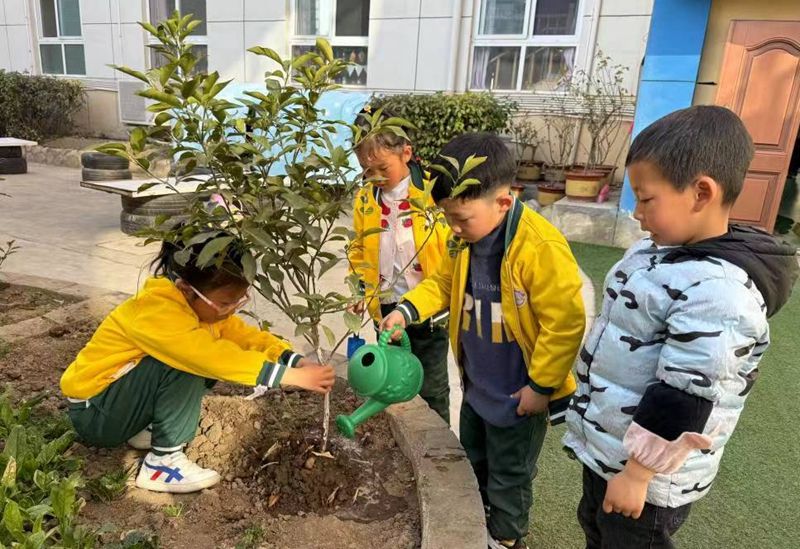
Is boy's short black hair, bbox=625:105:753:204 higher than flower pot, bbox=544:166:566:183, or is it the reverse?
boy's short black hair, bbox=625:105:753:204

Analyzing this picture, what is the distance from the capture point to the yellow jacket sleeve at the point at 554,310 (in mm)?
1696

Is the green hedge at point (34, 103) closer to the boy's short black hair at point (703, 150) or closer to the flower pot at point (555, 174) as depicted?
the flower pot at point (555, 174)

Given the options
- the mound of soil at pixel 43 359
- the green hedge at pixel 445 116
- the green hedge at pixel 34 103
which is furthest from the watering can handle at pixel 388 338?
the green hedge at pixel 34 103

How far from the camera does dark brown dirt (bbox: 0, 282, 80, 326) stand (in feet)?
10.6

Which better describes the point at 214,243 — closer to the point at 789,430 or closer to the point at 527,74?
the point at 789,430

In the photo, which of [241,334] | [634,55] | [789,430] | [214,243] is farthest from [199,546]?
[634,55]

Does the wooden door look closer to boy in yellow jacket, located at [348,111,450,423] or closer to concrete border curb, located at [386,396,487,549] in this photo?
boy in yellow jacket, located at [348,111,450,423]

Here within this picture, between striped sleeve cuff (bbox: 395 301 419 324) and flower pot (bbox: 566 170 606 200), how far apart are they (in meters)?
4.84

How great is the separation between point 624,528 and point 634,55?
22.4 ft

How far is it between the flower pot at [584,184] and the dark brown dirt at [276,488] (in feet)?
15.4

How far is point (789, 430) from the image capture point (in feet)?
9.47

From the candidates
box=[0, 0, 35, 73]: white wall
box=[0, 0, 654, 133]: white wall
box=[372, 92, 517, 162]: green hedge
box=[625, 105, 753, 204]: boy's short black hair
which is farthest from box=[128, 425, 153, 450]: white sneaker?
box=[0, 0, 35, 73]: white wall

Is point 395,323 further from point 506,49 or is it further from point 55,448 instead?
point 506,49

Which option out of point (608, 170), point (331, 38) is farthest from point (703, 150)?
point (331, 38)
